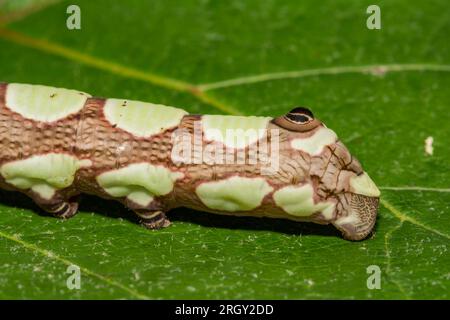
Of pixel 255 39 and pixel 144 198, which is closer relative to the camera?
pixel 144 198

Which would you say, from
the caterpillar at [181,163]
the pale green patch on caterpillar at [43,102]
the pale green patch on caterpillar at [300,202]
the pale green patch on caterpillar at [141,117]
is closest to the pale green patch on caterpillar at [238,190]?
the caterpillar at [181,163]

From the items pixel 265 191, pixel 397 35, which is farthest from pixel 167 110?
pixel 397 35

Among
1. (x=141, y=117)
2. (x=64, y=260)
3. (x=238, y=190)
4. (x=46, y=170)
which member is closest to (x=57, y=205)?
(x=46, y=170)

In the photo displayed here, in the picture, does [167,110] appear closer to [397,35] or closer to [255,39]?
[255,39]

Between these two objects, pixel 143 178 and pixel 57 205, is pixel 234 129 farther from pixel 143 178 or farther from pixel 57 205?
pixel 57 205
